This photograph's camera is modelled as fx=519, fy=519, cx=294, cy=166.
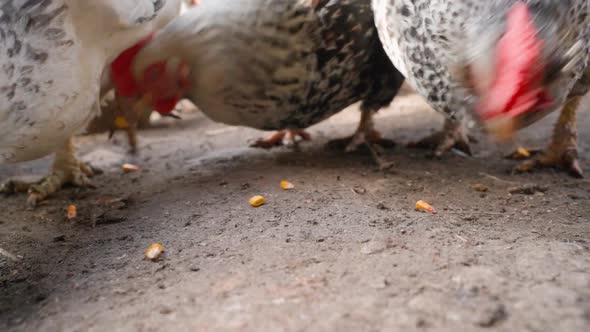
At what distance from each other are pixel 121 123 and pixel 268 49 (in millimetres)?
887

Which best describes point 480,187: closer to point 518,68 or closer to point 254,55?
point 518,68

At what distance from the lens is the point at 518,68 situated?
1.50 meters

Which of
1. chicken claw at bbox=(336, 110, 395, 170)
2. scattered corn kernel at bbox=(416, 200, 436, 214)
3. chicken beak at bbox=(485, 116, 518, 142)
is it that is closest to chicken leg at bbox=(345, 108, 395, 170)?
chicken claw at bbox=(336, 110, 395, 170)

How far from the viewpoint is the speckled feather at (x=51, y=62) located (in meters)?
1.56

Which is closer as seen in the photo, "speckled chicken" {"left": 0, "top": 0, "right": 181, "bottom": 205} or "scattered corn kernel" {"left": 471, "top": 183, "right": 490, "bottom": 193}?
"speckled chicken" {"left": 0, "top": 0, "right": 181, "bottom": 205}

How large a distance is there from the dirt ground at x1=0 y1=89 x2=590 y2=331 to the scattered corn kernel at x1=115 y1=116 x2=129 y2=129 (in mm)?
275

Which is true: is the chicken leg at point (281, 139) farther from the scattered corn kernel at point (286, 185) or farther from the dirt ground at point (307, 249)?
the scattered corn kernel at point (286, 185)

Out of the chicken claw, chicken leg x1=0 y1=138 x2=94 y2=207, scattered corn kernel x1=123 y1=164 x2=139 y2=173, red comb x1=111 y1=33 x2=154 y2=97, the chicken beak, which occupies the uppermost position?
the chicken beak

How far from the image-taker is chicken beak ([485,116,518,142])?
159 cm

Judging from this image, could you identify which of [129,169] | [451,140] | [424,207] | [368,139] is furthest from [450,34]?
[129,169]

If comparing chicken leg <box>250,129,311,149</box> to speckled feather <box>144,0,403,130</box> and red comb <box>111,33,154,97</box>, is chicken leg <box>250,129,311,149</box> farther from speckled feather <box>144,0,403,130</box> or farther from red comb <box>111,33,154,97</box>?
red comb <box>111,33,154,97</box>

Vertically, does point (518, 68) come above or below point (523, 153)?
above

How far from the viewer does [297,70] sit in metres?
2.31

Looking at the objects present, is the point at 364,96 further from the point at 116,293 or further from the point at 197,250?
the point at 116,293
